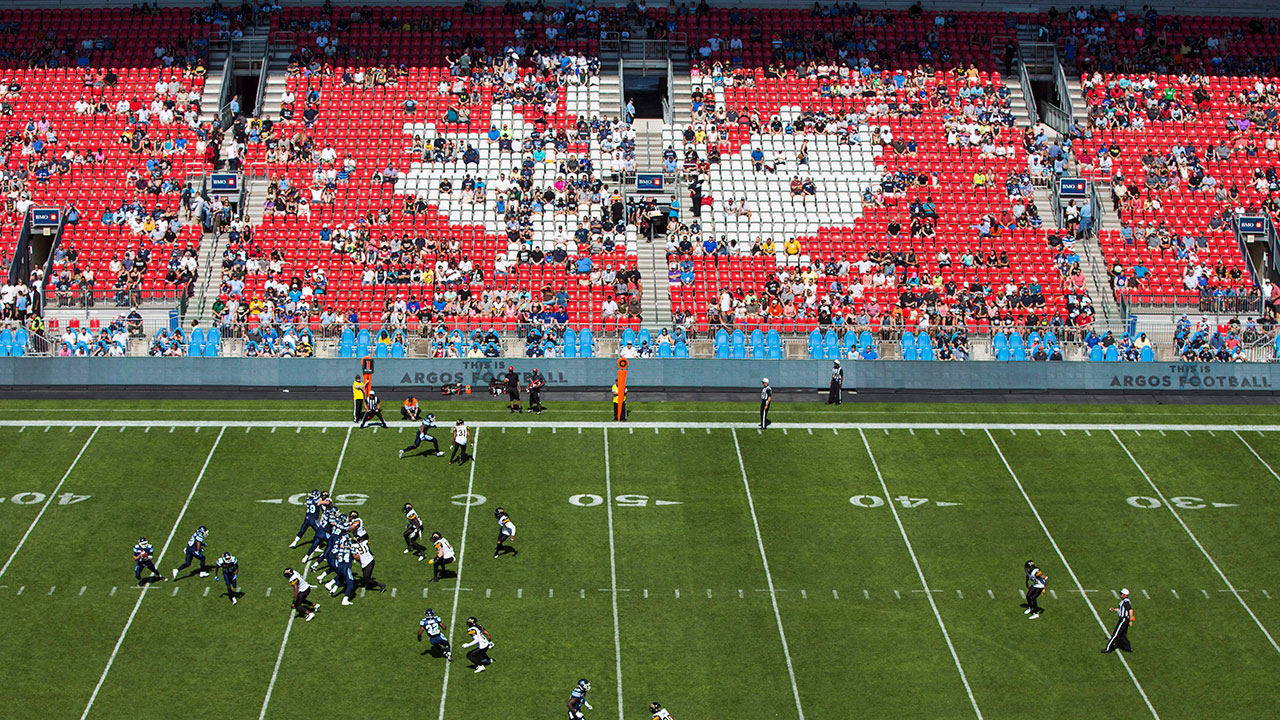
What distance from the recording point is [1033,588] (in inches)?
1246

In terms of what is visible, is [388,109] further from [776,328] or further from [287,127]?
[776,328]

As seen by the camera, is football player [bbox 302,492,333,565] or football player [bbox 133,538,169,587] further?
football player [bbox 302,492,333,565]

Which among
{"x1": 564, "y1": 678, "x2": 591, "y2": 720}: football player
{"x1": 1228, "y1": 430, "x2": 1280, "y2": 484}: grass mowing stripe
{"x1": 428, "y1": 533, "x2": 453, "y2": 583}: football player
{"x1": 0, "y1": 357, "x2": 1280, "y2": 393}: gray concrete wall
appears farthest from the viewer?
{"x1": 0, "y1": 357, "x2": 1280, "y2": 393}: gray concrete wall

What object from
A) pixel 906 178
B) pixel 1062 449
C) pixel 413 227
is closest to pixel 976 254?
pixel 906 178

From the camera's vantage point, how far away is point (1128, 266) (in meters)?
50.8

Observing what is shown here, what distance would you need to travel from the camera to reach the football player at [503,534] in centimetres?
3359

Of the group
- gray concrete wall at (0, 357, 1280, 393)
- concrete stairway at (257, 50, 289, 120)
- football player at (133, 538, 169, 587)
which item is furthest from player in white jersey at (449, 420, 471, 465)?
concrete stairway at (257, 50, 289, 120)

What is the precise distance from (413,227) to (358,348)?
288 inches

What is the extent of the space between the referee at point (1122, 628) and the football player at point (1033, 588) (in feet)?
4.98

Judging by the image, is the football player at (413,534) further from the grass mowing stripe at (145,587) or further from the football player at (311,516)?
the grass mowing stripe at (145,587)

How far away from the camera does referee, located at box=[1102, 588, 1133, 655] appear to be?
30.1m

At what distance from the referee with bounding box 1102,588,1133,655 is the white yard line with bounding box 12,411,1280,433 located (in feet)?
37.3

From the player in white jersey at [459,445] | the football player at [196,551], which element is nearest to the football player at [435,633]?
the football player at [196,551]

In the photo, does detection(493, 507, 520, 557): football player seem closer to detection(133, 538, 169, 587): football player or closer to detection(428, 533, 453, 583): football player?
detection(428, 533, 453, 583): football player
